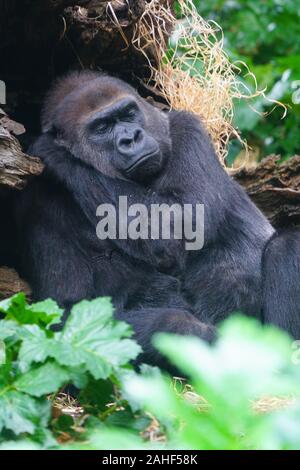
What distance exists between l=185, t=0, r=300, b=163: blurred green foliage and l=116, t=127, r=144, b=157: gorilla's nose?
321cm

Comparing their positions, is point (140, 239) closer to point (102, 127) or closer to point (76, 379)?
point (102, 127)

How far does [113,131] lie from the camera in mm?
4320

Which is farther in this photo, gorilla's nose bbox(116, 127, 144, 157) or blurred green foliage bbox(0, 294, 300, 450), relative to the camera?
gorilla's nose bbox(116, 127, 144, 157)

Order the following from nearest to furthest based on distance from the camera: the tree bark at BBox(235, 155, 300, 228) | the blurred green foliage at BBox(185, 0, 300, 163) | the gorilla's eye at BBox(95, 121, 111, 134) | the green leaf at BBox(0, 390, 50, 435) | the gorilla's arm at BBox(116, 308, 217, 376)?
the green leaf at BBox(0, 390, 50, 435) → the gorilla's arm at BBox(116, 308, 217, 376) → the gorilla's eye at BBox(95, 121, 111, 134) → the tree bark at BBox(235, 155, 300, 228) → the blurred green foliage at BBox(185, 0, 300, 163)

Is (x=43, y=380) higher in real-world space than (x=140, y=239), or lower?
lower

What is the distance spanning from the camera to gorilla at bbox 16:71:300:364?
4.26 metres

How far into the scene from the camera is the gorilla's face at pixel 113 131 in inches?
167

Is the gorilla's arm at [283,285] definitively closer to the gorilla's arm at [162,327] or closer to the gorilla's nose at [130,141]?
the gorilla's arm at [162,327]

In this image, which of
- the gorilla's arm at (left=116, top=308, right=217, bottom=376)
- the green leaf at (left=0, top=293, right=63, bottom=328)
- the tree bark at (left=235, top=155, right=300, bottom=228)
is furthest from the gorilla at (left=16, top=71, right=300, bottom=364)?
the green leaf at (left=0, top=293, right=63, bottom=328)

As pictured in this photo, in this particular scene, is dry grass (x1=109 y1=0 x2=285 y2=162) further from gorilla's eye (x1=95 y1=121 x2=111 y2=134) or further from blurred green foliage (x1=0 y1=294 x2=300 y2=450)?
blurred green foliage (x1=0 y1=294 x2=300 y2=450)

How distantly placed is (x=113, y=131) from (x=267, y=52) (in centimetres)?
531

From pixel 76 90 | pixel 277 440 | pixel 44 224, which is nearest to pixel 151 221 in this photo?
pixel 44 224

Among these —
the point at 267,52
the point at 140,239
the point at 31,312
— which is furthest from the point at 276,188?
the point at 267,52

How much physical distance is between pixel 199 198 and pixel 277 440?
253cm
